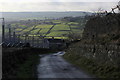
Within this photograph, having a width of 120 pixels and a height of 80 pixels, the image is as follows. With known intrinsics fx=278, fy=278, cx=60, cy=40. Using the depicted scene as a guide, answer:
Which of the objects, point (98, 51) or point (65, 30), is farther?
point (65, 30)

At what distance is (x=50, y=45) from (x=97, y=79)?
115 meters

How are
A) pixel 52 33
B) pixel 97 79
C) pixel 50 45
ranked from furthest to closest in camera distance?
pixel 52 33
pixel 50 45
pixel 97 79

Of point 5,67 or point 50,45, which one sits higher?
point 5,67

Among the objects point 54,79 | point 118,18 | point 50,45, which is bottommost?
point 50,45

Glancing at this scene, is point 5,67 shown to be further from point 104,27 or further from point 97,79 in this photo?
point 104,27

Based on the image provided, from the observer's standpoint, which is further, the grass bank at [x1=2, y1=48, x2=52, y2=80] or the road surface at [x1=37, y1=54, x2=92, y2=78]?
the road surface at [x1=37, y1=54, x2=92, y2=78]

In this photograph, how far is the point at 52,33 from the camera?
512 feet

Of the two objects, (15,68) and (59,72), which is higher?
(15,68)

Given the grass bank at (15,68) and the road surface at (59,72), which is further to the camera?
the road surface at (59,72)

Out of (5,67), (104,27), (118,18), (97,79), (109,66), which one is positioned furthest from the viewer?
(104,27)

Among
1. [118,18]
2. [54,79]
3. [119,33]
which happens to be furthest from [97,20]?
[54,79]

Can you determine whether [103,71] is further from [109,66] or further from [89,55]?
[89,55]

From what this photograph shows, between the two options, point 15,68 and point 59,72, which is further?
point 59,72

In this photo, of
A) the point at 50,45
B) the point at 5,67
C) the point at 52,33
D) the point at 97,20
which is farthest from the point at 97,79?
the point at 52,33
